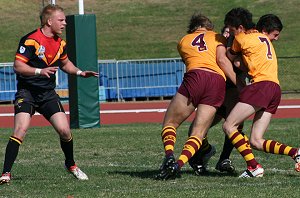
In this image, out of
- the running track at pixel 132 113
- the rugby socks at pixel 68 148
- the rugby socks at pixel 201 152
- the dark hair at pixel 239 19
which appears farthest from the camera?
the running track at pixel 132 113

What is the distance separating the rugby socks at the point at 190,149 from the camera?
956 cm

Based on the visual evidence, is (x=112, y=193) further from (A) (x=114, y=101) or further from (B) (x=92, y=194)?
(A) (x=114, y=101)

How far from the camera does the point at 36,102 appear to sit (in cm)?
979

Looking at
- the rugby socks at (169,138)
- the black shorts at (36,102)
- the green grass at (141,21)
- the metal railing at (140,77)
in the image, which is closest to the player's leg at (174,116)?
the rugby socks at (169,138)

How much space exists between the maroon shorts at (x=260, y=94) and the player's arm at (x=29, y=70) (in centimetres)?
206

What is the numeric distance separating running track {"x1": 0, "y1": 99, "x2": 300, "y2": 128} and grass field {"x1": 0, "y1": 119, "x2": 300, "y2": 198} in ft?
15.4

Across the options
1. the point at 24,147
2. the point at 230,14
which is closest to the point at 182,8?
the point at 24,147

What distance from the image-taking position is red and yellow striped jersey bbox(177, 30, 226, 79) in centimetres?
983

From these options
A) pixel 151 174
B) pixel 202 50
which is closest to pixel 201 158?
pixel 151 174

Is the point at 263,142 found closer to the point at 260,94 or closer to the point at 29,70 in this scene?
the point at 260,94

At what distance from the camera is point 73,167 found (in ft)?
32.7

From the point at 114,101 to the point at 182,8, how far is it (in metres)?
15.7

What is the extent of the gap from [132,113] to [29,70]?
14.1m

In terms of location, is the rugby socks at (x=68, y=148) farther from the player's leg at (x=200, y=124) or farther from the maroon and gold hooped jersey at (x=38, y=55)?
the player's leg at (x=200, y=124)
